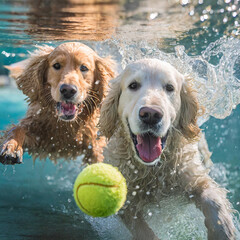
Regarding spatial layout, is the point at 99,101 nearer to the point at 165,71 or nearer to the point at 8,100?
the point at 165,71

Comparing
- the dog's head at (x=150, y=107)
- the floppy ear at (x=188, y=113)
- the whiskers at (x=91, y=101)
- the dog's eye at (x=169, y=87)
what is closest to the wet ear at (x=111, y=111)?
the dog's head at (x=150, y=107)

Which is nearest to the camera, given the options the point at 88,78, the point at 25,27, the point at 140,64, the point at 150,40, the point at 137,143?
→ the point at 137,143

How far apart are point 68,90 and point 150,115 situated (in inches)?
53.8

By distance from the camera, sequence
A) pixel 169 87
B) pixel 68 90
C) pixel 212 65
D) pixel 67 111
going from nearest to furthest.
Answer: pixel 169 87, pixel 68 90, pixel 67 111, pixel 212 65

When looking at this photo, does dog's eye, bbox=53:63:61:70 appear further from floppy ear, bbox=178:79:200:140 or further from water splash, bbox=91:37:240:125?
water splash, bbox=91:37:240:125

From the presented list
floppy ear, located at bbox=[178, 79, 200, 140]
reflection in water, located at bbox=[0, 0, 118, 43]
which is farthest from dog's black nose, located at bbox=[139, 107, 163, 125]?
reflection in water, located at bbox=[0, 0, 118, 43]

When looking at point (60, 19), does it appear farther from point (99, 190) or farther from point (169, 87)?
point (99, 190)

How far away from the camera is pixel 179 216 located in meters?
3.65

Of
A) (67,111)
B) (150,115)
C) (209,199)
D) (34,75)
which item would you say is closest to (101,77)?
(67,111)

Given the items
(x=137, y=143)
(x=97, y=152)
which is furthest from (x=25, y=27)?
(x=137, y=143)

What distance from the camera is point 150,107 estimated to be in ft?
9.54

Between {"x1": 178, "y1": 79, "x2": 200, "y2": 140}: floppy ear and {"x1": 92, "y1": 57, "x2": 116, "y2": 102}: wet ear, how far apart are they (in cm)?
125

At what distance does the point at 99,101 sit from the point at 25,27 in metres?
1.92

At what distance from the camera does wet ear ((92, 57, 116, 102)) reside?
15.0ft
